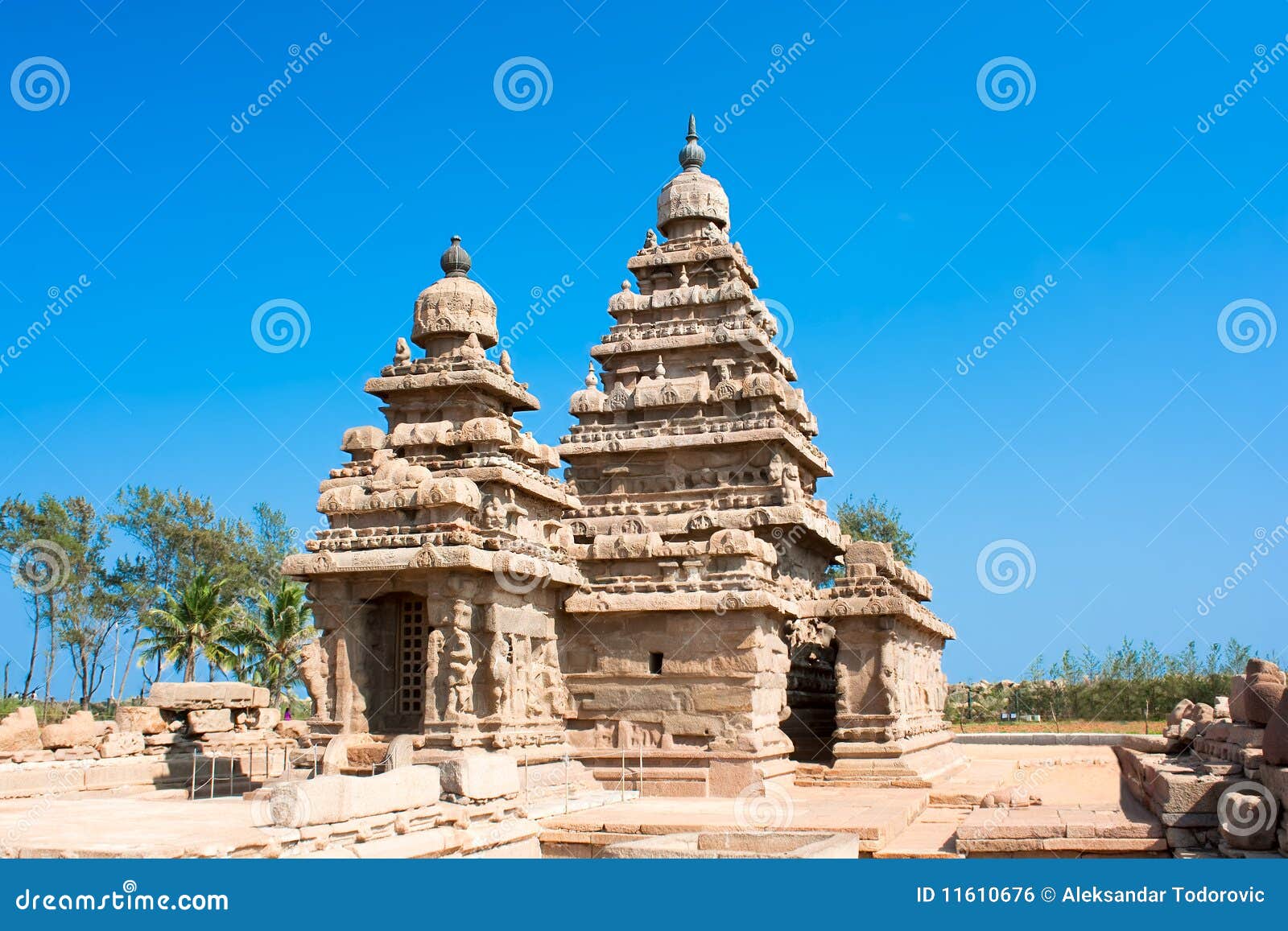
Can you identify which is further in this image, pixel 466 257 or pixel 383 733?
pixel 466 257

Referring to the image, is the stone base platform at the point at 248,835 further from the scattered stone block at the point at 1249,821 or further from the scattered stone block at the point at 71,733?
the scattered stone block at the point at 1249,821

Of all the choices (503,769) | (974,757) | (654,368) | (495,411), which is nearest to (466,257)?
(495,411)

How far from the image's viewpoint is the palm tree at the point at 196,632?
104ft

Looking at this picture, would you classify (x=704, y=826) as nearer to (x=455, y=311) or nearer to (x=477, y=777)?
(x=477, y=777)

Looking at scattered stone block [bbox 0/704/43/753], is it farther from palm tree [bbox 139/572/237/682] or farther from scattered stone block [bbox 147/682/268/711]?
palm tree [bbox 139/572/237/682]

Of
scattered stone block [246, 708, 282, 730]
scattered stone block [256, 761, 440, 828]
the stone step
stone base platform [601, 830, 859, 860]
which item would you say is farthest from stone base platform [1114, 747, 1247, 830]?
scattered stone block [246, 708, 282, 730]

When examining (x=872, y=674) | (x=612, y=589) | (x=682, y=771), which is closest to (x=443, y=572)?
(x=612, y=589)

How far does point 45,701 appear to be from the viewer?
3634 centimetres

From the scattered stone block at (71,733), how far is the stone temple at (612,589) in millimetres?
5611

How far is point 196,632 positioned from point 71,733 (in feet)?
40.6

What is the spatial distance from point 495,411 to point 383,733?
596 centimetres

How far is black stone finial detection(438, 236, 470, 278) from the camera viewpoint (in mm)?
21406

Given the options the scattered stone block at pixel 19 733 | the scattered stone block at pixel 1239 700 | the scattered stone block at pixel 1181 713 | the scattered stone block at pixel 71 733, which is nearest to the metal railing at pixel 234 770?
the scattered stone block at pixel 71 733

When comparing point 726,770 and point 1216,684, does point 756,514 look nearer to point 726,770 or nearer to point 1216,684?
point 726,770
